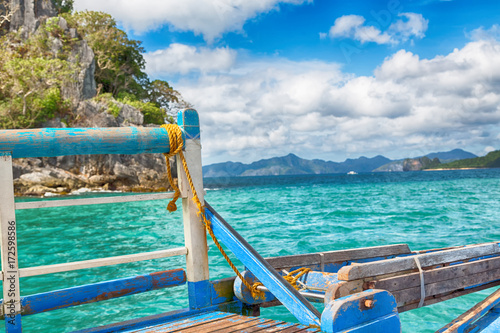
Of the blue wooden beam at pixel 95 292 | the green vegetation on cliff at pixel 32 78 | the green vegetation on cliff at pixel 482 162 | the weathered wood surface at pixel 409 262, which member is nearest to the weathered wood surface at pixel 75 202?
the blue wooden beam at pixel 95 292

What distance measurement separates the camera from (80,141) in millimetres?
2805

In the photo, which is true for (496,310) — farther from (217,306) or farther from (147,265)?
(147,265)

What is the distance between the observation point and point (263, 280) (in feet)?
9.29

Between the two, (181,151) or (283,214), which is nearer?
(181,151)

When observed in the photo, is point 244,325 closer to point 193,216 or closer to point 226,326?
point 226,326

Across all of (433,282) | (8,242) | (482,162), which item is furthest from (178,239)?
(482,162)

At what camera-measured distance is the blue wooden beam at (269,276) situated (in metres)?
2.59

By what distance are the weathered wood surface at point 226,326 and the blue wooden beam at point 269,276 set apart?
87mm

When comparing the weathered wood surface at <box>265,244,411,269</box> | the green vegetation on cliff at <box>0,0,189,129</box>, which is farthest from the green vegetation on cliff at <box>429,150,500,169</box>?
the weathered wood surface at <box>265,244,411,269</box>

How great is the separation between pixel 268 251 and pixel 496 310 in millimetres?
8028

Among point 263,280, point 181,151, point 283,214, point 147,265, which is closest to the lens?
point 263,280

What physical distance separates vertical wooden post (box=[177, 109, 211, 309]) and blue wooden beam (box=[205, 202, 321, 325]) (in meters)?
0.14

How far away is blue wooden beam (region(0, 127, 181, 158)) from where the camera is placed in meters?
2.63

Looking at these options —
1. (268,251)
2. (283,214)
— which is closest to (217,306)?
(268,251)
